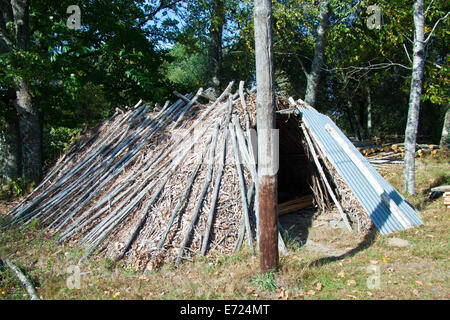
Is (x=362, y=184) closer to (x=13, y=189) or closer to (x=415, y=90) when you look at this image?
(x=415, y=90)

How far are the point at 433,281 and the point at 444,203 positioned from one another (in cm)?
352

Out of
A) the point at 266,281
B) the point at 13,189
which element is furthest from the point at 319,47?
the point at 13,189

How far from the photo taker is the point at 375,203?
6.09m

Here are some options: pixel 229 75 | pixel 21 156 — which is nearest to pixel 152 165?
pixel 21 156

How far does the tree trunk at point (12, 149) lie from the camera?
9859 mm

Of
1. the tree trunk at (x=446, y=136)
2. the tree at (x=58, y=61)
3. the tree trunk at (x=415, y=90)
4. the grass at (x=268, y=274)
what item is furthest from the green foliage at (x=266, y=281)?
the tree trunk at (x=446, y=136)

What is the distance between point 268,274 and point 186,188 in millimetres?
2219

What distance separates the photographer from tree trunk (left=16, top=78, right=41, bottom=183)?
917 cm

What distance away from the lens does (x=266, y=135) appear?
4.16m

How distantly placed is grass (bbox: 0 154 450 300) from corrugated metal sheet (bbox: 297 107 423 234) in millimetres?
280

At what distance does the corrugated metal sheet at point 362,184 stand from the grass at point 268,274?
28 centimetres

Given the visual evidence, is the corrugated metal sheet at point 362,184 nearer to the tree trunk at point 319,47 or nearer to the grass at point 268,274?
the grass at point 268,274

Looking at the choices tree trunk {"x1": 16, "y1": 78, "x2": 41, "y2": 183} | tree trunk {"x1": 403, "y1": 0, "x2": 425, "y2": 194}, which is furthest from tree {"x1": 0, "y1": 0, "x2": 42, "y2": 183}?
tree trunk {"x1": 403, "y1": 0, "x2": 425, "y2": 194}

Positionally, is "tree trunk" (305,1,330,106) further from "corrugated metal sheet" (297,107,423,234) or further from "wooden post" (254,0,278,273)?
"wooden post" (254,0,278,273)
